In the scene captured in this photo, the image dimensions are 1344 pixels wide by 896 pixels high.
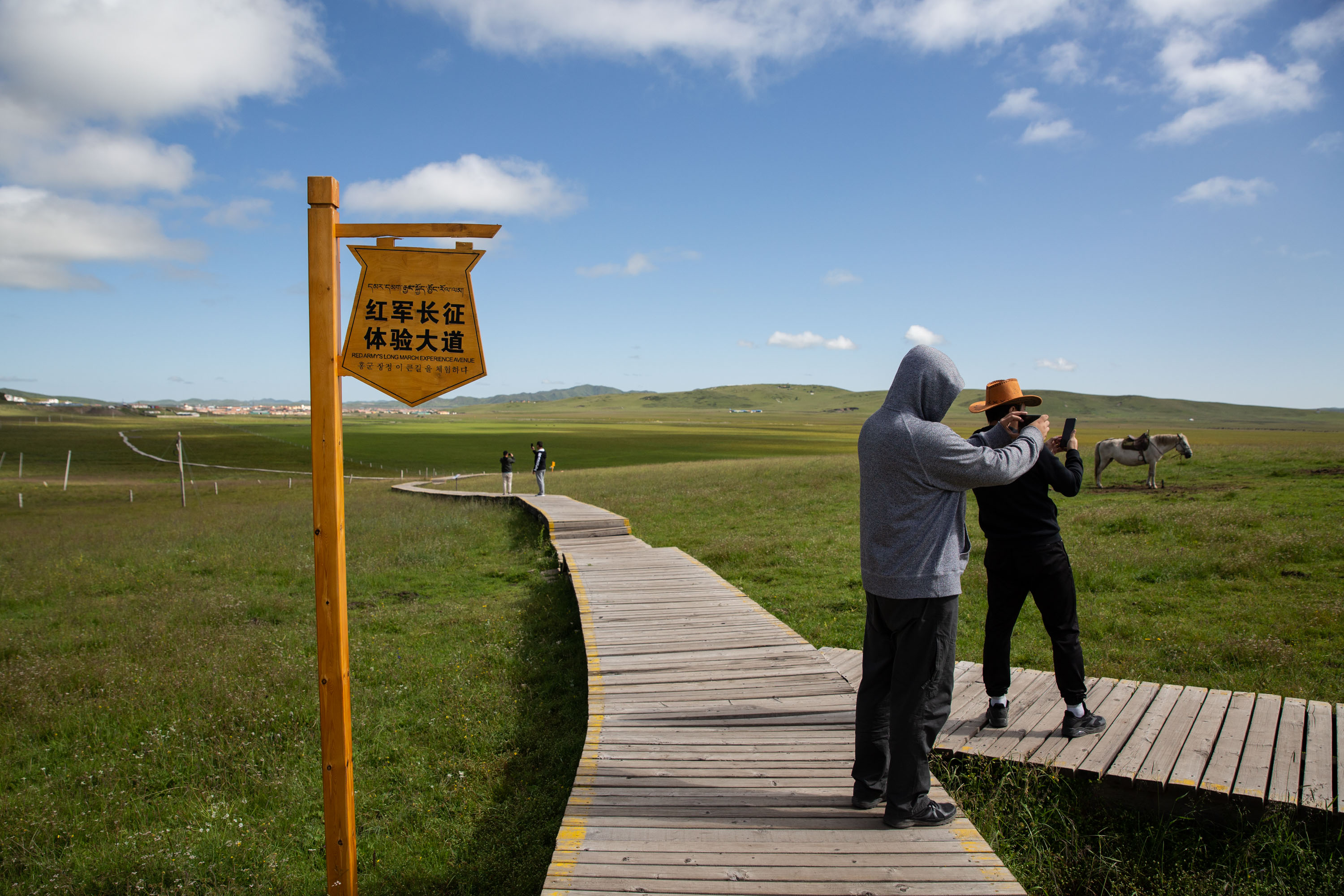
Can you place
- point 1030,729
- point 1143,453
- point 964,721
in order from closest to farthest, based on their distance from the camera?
point 1030,729 < point 964,721 < point 1143,453

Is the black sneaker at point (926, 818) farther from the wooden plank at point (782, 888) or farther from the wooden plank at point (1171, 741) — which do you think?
the wooden plank at point (1171, 741)

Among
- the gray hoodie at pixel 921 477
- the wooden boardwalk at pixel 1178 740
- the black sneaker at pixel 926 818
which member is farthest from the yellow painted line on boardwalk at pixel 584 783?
the gray hoodie at pixel 921 477

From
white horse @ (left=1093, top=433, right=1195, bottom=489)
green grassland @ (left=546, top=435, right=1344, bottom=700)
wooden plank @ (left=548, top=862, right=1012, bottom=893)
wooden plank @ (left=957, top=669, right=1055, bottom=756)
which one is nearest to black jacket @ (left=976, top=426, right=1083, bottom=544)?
wooden plank @ (left=957, top=669, right=1055, bottom=756)

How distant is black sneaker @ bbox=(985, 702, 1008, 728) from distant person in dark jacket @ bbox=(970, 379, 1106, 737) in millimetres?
349

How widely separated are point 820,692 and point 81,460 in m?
65.5

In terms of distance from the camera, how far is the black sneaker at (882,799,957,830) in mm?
3393

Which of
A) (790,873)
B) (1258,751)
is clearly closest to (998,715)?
(1258,751)

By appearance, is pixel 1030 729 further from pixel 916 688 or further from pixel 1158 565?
pixel 1158 565

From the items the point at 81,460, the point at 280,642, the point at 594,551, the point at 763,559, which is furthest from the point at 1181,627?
the point at 81,460

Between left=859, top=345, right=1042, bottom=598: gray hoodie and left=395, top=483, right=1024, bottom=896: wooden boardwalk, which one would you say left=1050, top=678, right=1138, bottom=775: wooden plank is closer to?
left=395, top=483, right=1024, bottom=896: wooden boardwalk

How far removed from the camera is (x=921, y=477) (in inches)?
131

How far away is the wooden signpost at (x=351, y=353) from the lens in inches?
138

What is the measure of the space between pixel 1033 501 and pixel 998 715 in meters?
1.46

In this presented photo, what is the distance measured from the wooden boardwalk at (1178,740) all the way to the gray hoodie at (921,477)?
1126 millimetres
